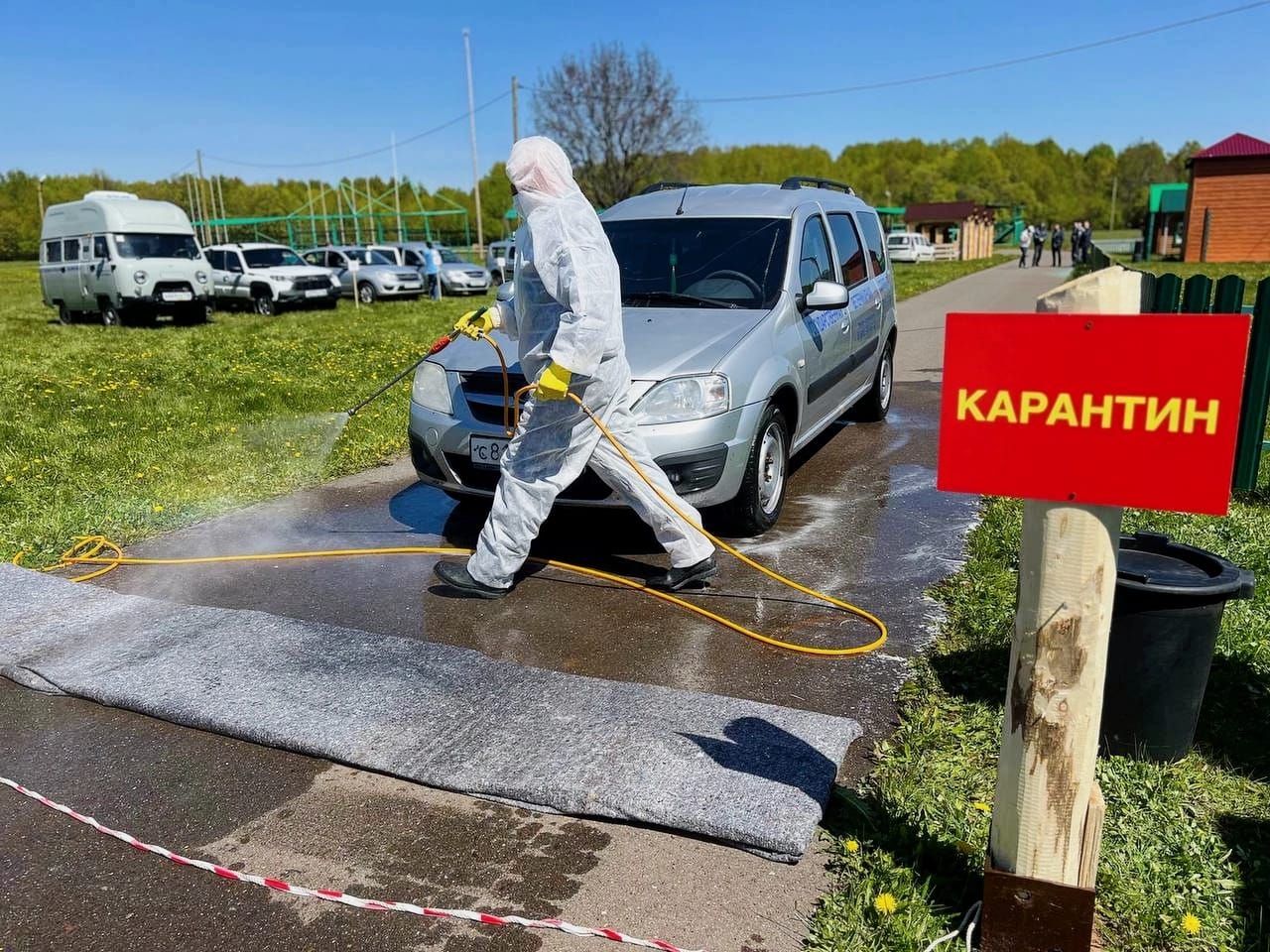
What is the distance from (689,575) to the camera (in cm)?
477

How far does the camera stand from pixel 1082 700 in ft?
7.17

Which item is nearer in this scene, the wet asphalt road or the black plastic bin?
the wet asphalt road

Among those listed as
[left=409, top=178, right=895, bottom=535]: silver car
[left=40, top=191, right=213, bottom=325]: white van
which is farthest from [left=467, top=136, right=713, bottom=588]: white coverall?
[left=40, top=191, right=213, bottom=325]: white van

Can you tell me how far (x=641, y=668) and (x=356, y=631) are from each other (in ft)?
4.28

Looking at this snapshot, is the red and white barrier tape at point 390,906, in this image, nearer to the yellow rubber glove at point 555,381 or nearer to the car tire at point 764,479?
the yellow rubber glove at point 555,381

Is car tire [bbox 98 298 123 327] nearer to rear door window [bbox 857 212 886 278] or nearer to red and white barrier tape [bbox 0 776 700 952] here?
rear door window [bbox 857 212 886 278]

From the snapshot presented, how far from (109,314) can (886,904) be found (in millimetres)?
22247

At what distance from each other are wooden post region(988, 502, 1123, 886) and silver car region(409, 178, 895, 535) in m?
2.79

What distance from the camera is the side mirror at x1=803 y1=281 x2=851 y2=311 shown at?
18.7 ft

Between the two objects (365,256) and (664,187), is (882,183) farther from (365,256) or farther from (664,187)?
(664,187)

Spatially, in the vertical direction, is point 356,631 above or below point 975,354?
below

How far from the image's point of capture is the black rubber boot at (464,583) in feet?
15.6

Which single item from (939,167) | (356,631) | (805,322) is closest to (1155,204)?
(805,322)

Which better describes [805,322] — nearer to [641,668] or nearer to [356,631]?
[641,668]
